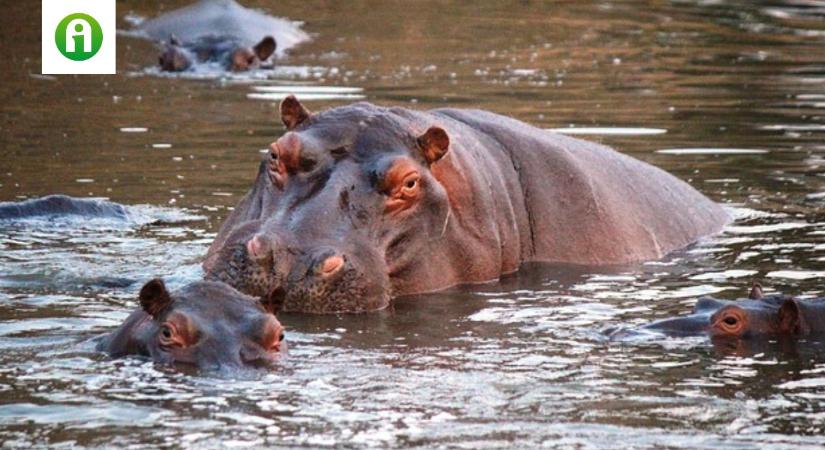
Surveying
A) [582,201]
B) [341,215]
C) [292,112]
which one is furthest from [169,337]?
[582,201]

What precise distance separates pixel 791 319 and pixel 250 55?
12.7 metres

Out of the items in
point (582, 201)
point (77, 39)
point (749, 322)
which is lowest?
point (749, 322)

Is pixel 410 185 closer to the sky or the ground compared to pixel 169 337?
closer to the sky

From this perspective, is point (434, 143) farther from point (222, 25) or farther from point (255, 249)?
point (222, 25)

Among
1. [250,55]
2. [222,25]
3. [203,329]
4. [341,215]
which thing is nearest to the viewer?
[203,329]

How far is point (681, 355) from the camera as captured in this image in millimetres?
7398

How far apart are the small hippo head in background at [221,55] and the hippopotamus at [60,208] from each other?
28.3 ft

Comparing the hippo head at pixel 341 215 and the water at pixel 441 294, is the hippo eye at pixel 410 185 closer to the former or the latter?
the hippo head at pixel 341 215

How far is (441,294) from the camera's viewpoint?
355 inches

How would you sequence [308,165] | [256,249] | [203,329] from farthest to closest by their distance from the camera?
1. [308,165]
2. [256,249]
3. [203,329]

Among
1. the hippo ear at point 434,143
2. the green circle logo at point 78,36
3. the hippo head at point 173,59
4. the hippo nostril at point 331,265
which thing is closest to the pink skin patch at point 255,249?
the hippo nostril at point 331,265

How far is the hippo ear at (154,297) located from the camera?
6.77m

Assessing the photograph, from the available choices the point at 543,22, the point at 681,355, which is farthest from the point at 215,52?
the point at 681,355

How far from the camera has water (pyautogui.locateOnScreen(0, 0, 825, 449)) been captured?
6219mm
